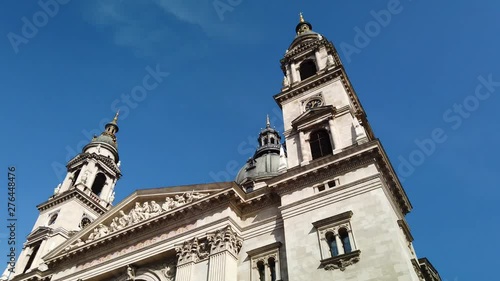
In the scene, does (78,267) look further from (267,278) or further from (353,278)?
(353,278)

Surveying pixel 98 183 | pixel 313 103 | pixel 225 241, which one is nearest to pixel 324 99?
pixel 313 103

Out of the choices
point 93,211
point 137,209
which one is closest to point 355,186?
point 137,209

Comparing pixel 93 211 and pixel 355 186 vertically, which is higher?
pixel 93 211

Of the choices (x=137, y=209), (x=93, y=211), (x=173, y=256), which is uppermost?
(x=93, y=211)

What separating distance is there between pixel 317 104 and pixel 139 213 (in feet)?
47.8

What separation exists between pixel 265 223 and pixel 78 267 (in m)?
14.5

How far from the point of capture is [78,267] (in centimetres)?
3036

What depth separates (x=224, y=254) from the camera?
23672mm

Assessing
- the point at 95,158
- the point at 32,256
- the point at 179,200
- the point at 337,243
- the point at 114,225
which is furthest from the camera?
the point at 95,158

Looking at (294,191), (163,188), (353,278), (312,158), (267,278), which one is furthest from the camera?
(163,188)

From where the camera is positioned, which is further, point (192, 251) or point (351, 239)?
point (192, 251)

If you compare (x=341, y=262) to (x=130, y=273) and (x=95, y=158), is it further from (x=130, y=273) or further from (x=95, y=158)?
(x=95, y=158)

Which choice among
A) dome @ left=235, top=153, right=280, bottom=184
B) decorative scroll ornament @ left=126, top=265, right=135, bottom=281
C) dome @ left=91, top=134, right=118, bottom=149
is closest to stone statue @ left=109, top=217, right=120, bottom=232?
decorative scroll ornament @ left=126, top=265, right=135, bottom=281

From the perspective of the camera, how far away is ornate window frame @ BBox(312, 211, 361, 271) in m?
20.5
